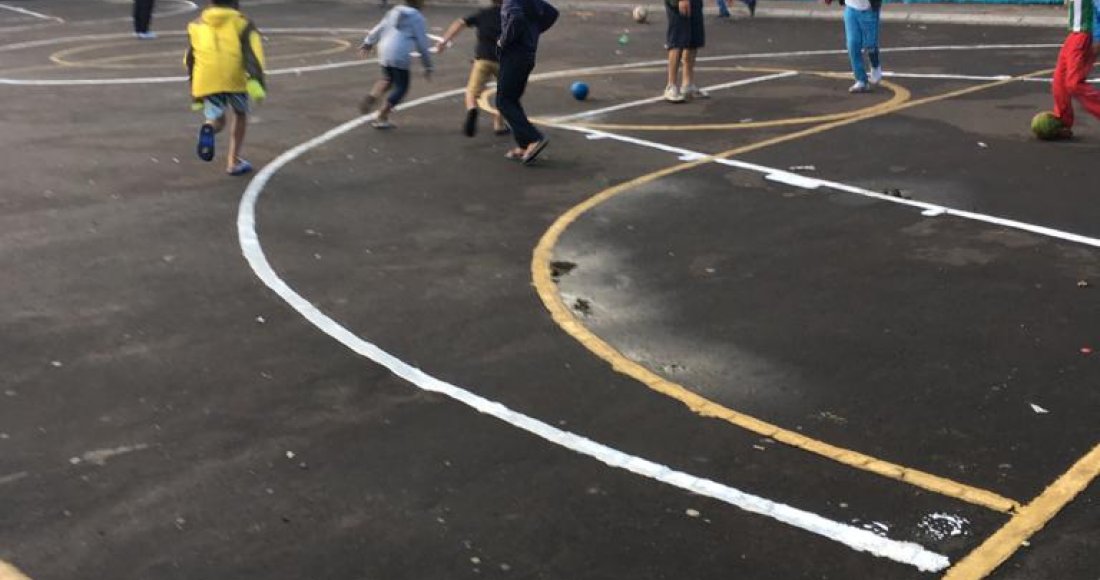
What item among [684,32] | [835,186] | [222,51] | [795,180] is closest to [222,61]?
[222,51]

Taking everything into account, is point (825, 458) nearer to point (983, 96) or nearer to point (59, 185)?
point (59, 185)

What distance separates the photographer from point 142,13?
23.7 meters

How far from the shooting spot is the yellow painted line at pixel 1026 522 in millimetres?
4867

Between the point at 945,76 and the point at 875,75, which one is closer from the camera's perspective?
the point at 875,75

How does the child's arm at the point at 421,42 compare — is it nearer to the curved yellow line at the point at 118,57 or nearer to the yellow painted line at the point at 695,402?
the yellow painted line at the point at 695,402

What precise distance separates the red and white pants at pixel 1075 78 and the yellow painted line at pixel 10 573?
1054 centimetres

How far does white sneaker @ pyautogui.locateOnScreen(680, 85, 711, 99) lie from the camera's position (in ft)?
50.1

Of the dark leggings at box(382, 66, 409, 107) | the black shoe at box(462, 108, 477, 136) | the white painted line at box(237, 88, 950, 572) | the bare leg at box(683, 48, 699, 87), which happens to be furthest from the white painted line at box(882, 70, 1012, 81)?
the white painted line at box(237, 88, 950, 572)

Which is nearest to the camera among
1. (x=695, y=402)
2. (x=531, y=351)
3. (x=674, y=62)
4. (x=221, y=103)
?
(x=695, y=402)

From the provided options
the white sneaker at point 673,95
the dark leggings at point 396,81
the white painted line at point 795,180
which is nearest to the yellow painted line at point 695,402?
the white painted line at point 795,180

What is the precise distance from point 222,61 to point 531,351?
5.77 metres

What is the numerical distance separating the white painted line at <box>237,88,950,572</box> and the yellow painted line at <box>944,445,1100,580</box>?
10 centimetres

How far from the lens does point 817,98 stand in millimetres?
15273

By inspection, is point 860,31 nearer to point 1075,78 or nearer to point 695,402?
point 1075,78
